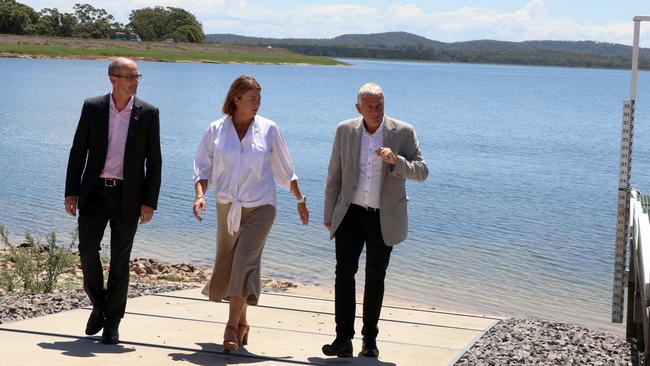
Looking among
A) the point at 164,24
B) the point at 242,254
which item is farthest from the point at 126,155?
the point at 164,24

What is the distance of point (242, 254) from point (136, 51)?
5141 inches

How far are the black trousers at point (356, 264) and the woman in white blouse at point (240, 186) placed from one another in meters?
0.34

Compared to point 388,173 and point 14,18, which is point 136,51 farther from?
point 388,173

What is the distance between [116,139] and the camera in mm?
7496

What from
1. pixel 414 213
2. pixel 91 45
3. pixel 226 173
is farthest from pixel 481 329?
pixel 91 45

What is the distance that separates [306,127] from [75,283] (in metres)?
35.1

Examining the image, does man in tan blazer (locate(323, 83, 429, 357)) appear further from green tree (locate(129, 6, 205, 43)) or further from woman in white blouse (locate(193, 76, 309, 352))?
green tree (locate(129, 6, 205, 43))

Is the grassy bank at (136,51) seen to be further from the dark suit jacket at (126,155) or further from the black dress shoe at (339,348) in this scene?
the black dress shoe at (339,348)

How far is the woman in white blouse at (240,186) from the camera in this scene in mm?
7406

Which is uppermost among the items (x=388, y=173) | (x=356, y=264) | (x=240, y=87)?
(x=240, y=87)

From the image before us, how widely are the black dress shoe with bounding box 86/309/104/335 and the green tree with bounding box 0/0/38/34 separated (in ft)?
445

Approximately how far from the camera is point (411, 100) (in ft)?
252

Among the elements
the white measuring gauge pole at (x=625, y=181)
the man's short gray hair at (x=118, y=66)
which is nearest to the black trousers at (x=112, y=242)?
the man's short gray hair at (x=118, y=66)

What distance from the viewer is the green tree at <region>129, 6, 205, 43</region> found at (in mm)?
177375
